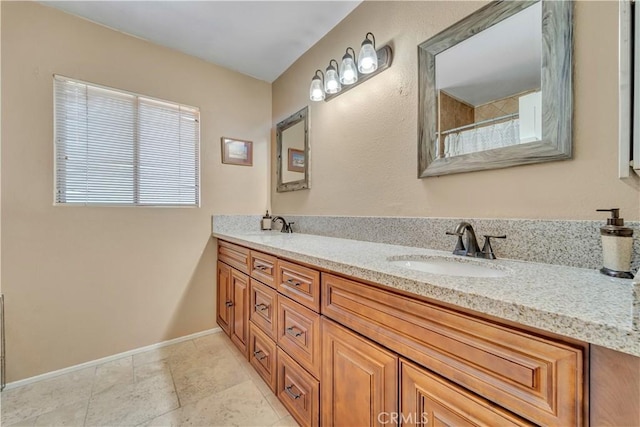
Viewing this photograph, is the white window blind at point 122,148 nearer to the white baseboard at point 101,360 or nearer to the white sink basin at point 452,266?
the white baseboard at point 101,360

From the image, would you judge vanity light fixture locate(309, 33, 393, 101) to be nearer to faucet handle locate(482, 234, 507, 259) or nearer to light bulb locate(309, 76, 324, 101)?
light bulb locate(309, 76, 324, 101)

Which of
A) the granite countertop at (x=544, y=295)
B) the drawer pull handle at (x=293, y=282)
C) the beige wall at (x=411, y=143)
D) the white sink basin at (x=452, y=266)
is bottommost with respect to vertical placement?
the drawer pull handle at (x=293, y=282)

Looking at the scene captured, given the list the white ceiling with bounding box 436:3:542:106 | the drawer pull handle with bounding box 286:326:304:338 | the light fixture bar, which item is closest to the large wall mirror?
the white ceiling with bounding box 436:3:542:106

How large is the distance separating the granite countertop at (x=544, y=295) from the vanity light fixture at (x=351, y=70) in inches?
46.1

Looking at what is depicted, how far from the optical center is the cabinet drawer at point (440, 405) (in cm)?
54

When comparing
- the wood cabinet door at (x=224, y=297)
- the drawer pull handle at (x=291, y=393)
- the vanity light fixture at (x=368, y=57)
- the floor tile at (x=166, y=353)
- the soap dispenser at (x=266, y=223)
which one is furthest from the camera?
the soap dispenser at (x=266, y=223)

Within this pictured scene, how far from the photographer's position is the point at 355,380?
87 centimetres

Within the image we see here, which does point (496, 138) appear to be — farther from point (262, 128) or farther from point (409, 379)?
Result: point (262, 128)

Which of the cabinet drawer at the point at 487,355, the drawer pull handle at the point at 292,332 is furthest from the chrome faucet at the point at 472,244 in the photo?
the drawer pull handle at the point at 292,332

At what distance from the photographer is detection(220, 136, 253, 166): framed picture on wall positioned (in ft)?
7.62

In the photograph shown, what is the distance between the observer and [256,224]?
2.50 meters

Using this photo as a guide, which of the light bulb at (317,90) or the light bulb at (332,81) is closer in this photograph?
the light bulb at (332,81)

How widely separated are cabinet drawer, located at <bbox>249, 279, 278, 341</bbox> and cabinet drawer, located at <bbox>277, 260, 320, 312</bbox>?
0.13 metres

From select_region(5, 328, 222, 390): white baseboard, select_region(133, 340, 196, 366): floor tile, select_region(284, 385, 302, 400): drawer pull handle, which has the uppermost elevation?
select_region(284, 385, 302, 400): drawer pull handle
